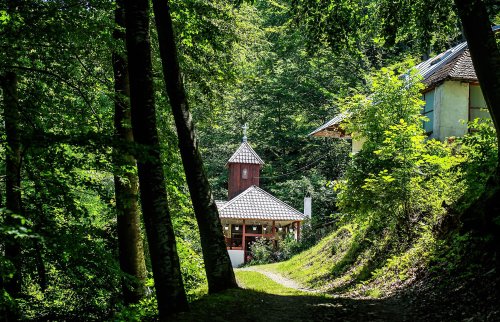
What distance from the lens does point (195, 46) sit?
12.8 meters

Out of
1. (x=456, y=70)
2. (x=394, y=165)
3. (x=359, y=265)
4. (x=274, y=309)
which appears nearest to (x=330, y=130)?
(x=456, y=70)

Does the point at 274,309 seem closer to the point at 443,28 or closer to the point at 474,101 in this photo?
the point at 443,28

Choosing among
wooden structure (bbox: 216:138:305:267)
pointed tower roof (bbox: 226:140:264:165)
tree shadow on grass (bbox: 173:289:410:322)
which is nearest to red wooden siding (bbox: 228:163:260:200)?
pointed tower roof (bbox: 226:140:264:165)

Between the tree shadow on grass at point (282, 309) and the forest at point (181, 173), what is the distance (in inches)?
2.6

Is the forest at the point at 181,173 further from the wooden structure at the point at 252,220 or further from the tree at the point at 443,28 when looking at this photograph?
the wooden structure at the point at 252,220

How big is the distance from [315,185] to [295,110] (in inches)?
323

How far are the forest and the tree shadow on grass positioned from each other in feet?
0.21

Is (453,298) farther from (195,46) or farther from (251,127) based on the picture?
(251,127)

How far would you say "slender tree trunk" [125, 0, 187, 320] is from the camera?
7.55 meters

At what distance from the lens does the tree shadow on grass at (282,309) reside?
7.88 meters

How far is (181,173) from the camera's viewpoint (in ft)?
45.9

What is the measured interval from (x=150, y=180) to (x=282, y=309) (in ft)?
11.4

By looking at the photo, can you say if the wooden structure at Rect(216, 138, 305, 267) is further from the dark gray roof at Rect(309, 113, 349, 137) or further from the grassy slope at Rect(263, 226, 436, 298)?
the grassy slope at Rect(263, 226, 436, 298)

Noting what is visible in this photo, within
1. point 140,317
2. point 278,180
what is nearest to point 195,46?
point 140,317
